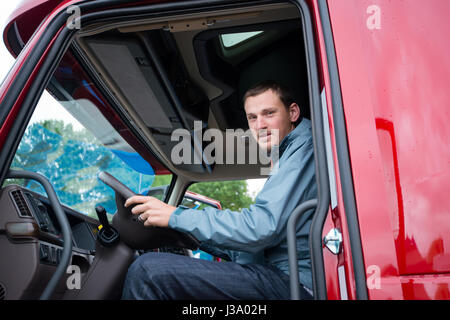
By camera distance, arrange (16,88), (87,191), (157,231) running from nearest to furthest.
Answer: (16,88), (157,231), (87,191)

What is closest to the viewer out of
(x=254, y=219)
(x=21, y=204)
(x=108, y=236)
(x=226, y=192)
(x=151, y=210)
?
(x=254, y=219)

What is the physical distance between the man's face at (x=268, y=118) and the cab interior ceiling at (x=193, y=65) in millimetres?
340

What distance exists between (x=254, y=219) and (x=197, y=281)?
32 centimetres

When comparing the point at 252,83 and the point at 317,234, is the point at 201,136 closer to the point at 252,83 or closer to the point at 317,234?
the point at 252,83

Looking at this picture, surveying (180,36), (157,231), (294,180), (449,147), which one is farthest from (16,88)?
(449,147)

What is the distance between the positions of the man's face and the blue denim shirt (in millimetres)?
380

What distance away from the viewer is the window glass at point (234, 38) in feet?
6.52

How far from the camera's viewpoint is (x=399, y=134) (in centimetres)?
102

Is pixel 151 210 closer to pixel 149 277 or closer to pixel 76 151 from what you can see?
pixel 149 277

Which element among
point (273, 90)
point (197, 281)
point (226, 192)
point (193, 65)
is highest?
point (226, 192)

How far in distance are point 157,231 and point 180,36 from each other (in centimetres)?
99

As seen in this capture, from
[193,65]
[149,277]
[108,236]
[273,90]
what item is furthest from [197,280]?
[193,65]

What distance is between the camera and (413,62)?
3.56 ft

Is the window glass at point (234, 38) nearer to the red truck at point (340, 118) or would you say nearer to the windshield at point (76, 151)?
the red truck at point (340, 118)
